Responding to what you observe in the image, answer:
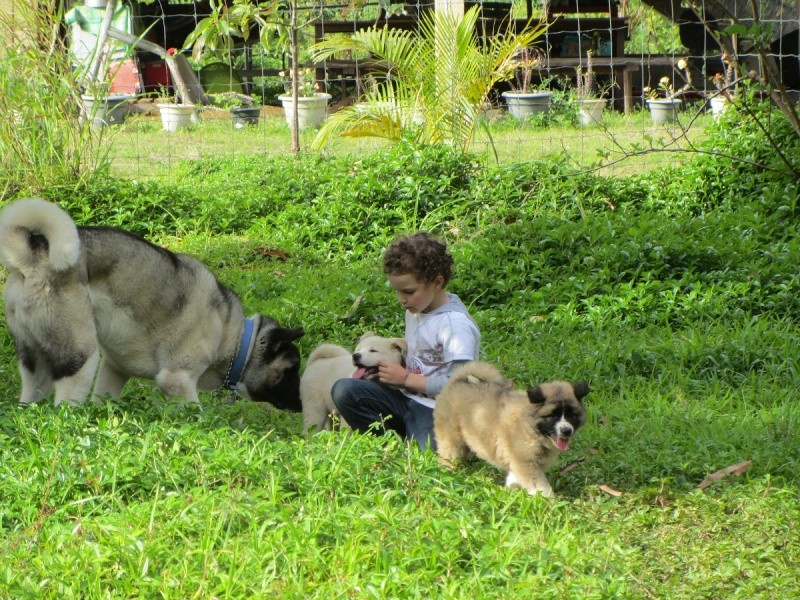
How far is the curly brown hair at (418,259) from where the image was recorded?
5.20 metres

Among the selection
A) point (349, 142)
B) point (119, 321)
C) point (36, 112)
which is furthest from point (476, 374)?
point (349, 142)

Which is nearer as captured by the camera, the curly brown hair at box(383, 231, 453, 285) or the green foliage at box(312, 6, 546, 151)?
the curly brown hair at box(383, 231, 453, 285)

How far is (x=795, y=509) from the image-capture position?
4582mm

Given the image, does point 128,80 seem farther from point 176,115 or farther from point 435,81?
point 435,81

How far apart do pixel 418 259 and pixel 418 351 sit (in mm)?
488

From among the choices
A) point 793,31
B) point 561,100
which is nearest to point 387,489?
point 793,31

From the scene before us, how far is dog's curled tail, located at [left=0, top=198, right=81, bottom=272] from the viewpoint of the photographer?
5219 millimetres

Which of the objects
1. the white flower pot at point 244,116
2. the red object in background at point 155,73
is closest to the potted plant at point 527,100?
the white flower pot at point 244,116

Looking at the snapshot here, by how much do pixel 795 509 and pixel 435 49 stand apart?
24.9ft

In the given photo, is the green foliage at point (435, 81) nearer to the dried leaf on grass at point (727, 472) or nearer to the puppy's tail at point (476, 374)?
the puppy's tail at point (476, 374)

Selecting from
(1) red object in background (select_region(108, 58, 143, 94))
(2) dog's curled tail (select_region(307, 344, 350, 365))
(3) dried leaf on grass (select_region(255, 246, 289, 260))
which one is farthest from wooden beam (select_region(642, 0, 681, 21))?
(1) red object in background (select_region(108, 58, 143, 94))

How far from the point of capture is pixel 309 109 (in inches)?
657

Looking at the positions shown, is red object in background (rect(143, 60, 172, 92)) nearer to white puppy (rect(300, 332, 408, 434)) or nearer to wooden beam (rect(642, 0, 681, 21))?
wooden beam (rect(642, 0, 681, 21))

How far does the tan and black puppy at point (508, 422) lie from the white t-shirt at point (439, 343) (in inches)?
4.2
